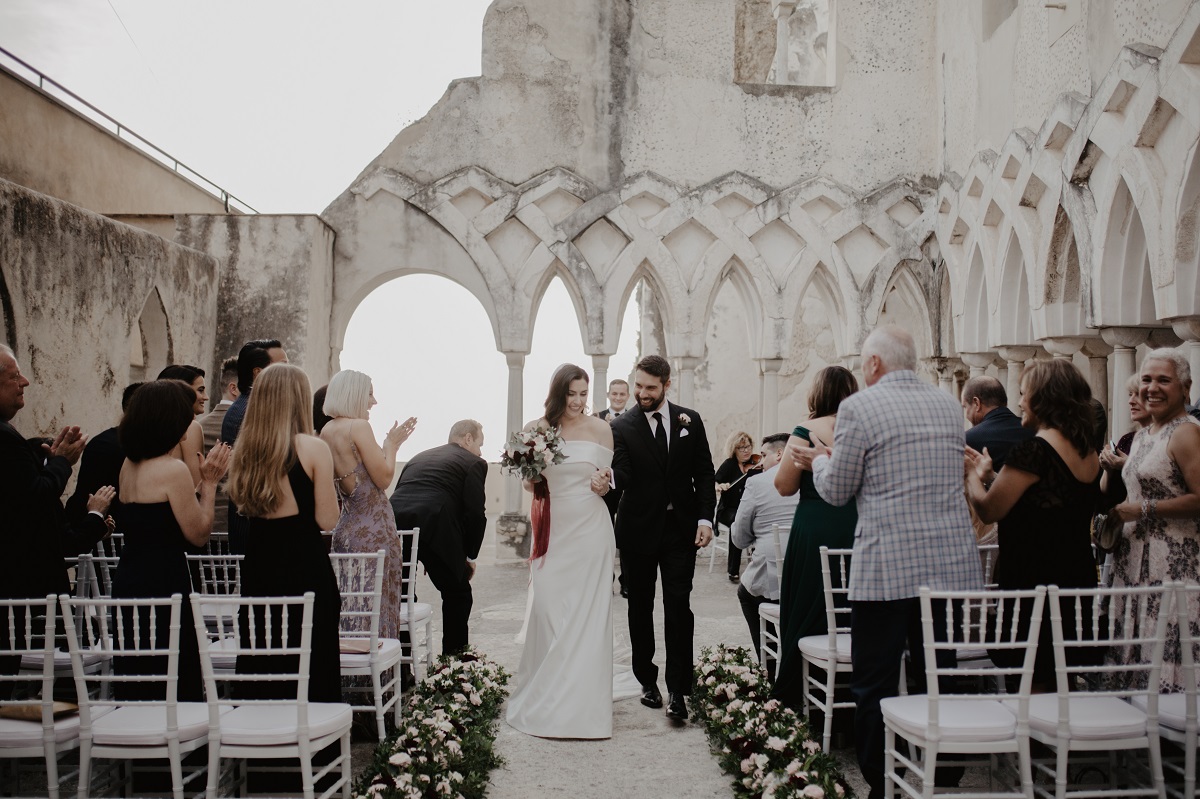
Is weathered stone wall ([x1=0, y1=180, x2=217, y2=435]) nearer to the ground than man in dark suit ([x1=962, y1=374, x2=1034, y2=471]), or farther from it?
farther from it

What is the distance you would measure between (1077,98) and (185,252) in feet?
26.6

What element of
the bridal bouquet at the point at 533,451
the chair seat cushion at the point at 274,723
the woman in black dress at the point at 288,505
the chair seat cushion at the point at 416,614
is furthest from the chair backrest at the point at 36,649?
the bridal bouquet at the point at 533,451

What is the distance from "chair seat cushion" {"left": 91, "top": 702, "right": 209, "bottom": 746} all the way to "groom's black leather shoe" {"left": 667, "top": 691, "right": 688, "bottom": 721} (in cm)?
245

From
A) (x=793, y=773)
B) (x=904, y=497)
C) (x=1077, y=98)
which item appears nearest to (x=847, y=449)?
(x=904, y=497)

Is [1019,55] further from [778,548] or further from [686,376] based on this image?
[778,548]

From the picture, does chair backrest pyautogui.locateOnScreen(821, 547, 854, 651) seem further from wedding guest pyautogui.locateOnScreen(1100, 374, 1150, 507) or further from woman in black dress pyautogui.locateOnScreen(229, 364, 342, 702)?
woman in black dress pyautogui.locateOnScreen(229, 364, 342, 702)

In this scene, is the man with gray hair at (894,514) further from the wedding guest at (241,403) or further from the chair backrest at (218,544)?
the chair backrest at (218,544)

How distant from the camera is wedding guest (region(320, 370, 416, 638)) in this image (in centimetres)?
498

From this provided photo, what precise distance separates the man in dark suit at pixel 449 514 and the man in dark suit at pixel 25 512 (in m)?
2.11

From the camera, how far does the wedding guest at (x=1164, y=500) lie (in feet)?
13.0

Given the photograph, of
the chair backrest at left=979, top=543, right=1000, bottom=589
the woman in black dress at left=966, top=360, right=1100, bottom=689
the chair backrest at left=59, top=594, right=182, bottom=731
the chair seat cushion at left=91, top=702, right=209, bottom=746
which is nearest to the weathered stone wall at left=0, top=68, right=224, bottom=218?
the chair backrest at left=59, top=594, right=182, bottom=731

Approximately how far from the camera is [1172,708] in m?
3.63

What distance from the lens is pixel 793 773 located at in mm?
4035

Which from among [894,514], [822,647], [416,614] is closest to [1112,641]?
[894,514]
